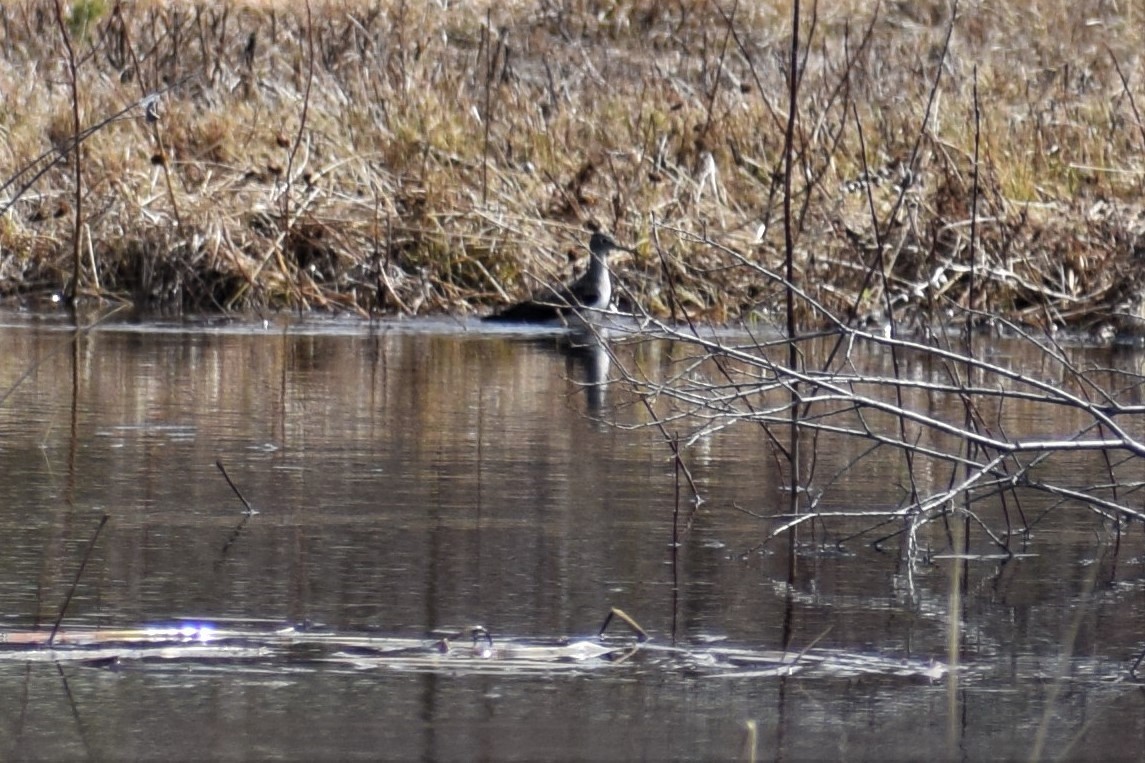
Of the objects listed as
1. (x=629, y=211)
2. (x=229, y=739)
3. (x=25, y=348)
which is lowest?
(x=229, y=739)

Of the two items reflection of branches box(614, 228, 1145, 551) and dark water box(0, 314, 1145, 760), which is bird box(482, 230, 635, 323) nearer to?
reflection of branches box(614, 228, 1145, 551)

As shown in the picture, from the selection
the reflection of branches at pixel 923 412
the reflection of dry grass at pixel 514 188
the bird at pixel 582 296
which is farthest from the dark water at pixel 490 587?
the bird at pixel 582 296

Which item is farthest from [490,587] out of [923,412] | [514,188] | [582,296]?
[514,188]

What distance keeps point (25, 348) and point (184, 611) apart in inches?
221

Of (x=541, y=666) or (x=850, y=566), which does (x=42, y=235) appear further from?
(x=541, y=666)

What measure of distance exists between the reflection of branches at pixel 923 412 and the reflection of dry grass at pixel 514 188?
98 centimetres

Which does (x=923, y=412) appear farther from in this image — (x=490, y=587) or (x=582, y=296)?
(x=582, y=296)

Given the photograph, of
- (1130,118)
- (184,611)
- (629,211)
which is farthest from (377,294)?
(184,611)

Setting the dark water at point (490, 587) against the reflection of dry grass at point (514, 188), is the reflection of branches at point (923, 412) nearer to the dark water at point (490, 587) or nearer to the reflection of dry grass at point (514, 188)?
the dark water at point (490, 587)

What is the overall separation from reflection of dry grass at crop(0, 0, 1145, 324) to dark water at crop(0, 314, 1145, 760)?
328 cm

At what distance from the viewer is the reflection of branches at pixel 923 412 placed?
4582 mm

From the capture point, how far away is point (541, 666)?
389 cm

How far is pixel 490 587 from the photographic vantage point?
15.0 ft

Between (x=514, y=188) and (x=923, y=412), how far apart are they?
6194 mm
